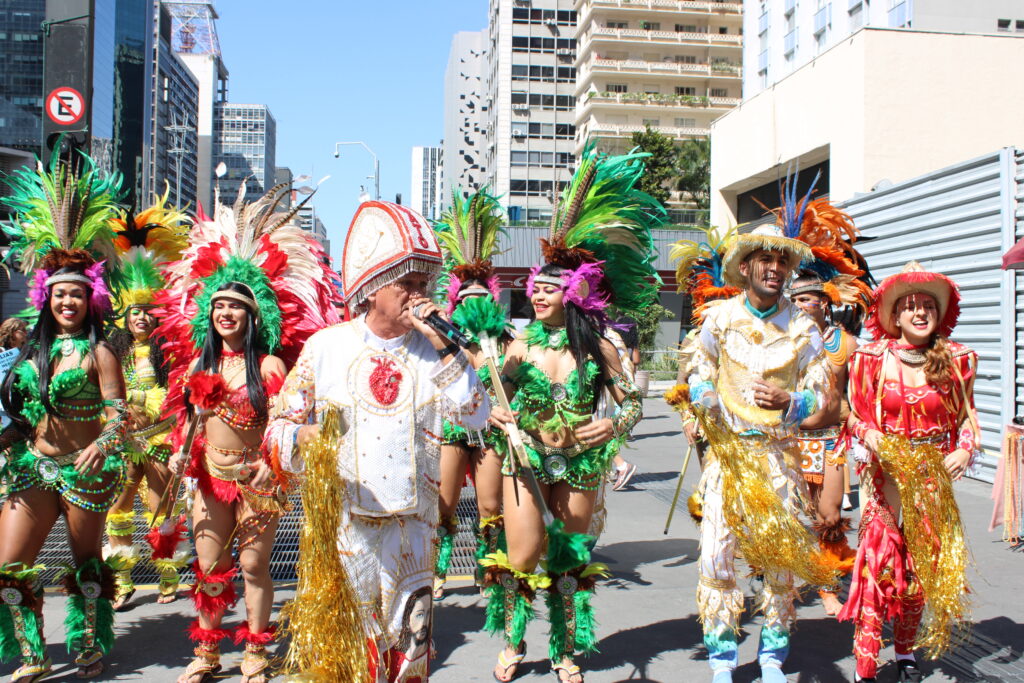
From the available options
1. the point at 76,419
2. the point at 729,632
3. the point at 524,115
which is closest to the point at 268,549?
the point at 76,419

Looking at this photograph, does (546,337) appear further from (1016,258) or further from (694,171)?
(694,171)

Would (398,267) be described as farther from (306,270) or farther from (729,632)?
(729,632)

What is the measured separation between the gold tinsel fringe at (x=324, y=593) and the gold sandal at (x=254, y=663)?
4.25 feet

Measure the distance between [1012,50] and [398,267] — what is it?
20.1 m

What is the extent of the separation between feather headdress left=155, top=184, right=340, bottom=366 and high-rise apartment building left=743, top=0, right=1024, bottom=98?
61.7 feet

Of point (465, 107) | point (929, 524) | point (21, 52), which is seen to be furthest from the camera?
point (465, 107)

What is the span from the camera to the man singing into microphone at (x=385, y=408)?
3.30 metres

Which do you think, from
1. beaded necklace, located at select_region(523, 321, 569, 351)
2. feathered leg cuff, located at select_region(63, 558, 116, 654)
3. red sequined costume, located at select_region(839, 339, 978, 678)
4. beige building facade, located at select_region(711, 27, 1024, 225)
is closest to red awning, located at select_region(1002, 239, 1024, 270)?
red sequined costume, located at select_region(839, 339, 978, 678)

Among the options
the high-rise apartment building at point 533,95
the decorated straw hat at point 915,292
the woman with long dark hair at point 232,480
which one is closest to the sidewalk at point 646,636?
the woman with long dark hair at point 232,480

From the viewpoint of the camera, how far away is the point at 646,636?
514cm

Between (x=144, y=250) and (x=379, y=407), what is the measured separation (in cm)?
401

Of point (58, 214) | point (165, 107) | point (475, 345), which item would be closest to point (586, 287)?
point (475, 345)

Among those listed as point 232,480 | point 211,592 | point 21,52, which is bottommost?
point 211,592

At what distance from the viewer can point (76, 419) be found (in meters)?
4.64
